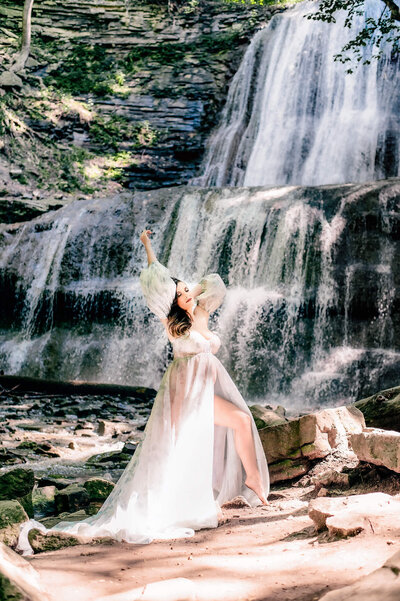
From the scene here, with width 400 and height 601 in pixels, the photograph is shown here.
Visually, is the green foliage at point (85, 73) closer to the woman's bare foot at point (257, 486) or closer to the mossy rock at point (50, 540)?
the woman's bare foot at point (257, 486)

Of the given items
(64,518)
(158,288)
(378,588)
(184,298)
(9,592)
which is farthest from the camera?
(64,518)

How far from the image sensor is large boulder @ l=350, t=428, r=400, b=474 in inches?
154

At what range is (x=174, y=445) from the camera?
13.7ft

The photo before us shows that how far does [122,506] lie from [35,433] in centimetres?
501

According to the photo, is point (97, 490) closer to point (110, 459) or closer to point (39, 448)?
point (110, 459)

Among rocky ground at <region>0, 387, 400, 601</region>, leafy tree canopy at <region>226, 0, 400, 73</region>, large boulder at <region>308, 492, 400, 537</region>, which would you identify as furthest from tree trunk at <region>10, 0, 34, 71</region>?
large boulder at <region>308, 492, 400, 537</region>

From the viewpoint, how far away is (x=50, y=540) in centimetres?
377

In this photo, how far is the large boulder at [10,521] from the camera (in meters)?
3.72

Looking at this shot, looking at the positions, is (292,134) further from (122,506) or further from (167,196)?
(122,506)

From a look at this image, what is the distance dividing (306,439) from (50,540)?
1981 mm

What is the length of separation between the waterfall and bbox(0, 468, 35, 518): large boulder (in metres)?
13.8

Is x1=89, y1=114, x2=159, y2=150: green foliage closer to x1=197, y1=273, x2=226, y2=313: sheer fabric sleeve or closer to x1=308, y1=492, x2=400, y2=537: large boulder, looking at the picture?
x1=197, y1=273, x2=226, y2=313: sheer fabric sleeve

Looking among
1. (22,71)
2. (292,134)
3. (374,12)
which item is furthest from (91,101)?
(374,12)

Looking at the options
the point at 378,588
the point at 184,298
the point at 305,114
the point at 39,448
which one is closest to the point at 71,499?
the point at 184,298
